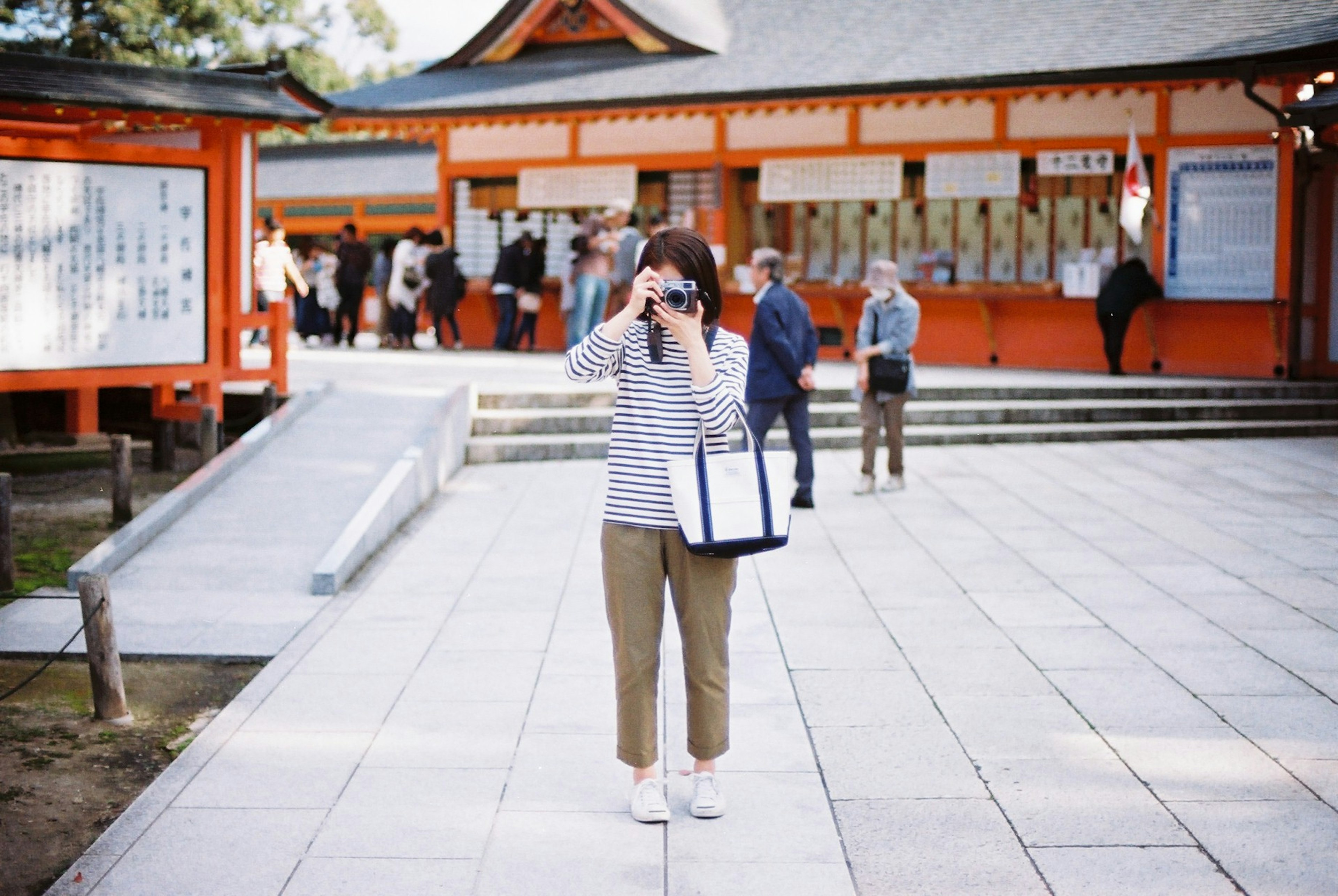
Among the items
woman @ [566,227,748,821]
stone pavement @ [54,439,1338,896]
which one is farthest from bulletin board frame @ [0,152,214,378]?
woman @ [566,227,748,821]

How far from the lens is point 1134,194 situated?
16500 mm

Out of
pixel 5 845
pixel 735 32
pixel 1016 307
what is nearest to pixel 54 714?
pixel 5 845

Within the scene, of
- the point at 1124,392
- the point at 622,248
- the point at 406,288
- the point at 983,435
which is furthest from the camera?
the point at 406,288

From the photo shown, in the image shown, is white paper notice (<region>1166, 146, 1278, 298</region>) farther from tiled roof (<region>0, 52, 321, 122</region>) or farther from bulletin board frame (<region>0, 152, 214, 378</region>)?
bulletin board frame (<region>0, 152, 214, 378</region>)

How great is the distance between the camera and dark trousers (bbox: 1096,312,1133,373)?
16.7m

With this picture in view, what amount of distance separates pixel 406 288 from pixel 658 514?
17.3 metres

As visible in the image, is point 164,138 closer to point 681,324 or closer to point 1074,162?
point 681,324

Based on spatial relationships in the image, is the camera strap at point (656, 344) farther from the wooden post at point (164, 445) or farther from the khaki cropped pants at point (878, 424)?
the wooden post at point (164, 445)

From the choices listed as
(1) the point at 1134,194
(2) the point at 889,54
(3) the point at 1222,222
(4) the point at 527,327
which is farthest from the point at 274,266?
(3) the point at 1222,222

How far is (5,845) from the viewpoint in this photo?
4609 mm

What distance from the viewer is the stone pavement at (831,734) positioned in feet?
13.6

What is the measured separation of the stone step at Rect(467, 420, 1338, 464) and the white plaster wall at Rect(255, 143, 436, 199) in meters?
19.4

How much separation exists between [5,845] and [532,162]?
Result: 16812 millimetres

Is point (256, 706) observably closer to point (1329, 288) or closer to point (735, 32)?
point (1329, 288)
